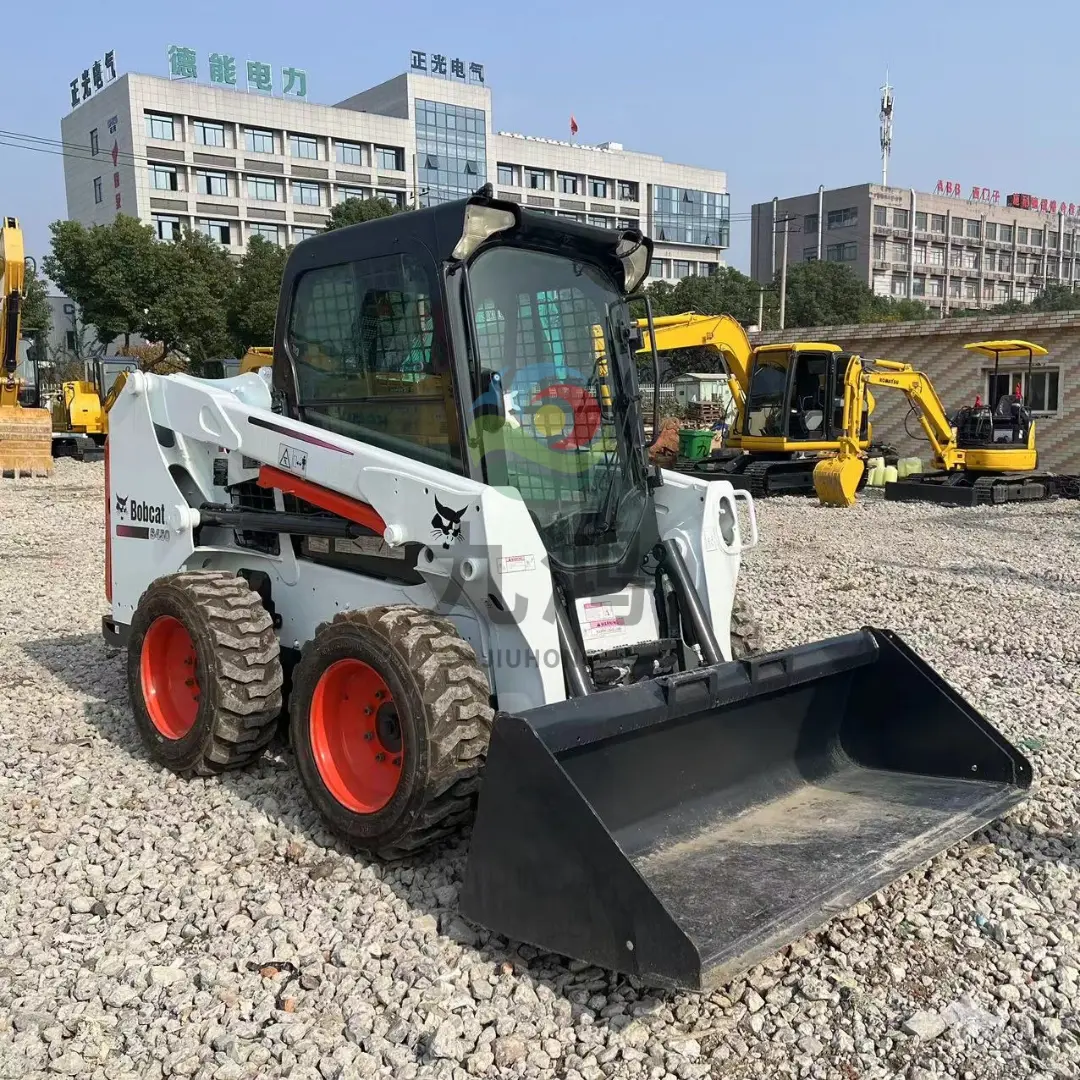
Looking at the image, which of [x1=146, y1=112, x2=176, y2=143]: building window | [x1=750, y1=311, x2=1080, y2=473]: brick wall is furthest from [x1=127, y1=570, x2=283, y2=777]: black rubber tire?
[x1=146, y1=112, x2=176, y2=143]: building window

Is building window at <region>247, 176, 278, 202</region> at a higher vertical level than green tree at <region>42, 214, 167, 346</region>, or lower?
higher

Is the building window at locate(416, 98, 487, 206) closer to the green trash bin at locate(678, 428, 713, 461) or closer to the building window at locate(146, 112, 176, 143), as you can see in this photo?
the building window at locate(146, 112, 176, 143)

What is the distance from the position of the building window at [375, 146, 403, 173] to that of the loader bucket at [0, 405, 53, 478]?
62355mm

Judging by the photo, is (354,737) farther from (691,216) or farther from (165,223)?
(691,216)

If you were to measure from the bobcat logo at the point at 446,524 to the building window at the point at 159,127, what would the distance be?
71.6 metres

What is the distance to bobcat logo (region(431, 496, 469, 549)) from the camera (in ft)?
12.1

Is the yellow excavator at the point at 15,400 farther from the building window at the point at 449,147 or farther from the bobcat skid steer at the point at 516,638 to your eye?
the building window at the point at 449,147

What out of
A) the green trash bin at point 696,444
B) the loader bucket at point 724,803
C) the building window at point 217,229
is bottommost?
the loader bucket at point 724,803

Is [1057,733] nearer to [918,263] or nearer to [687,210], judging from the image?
[687,210]

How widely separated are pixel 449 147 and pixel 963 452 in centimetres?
6849

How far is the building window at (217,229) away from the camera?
67750 mm

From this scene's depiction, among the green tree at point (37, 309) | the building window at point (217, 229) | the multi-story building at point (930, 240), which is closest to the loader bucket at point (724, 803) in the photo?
the green tree at point (37, 309)

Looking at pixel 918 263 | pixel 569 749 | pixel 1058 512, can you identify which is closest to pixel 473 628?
pixel 569 749

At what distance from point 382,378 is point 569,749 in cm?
185
